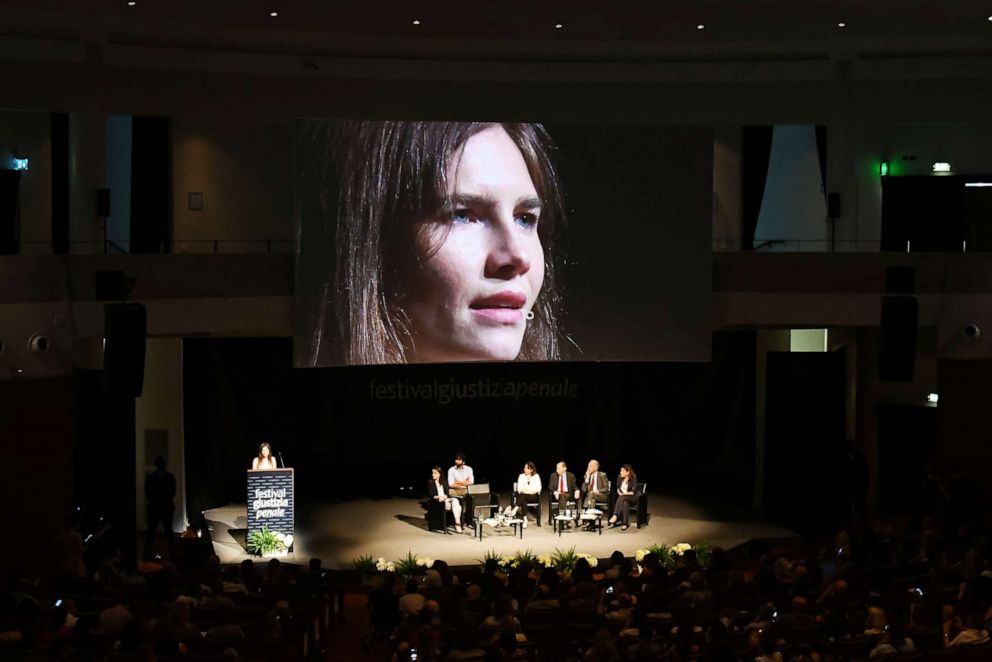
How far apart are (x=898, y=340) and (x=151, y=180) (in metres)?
10.8

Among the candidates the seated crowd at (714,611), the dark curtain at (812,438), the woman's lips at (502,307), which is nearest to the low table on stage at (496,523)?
the woman's lips at (502,307)

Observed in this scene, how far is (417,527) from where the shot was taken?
18.9 meters

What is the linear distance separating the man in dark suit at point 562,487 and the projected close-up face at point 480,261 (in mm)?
1681

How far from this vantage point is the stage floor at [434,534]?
17578mm

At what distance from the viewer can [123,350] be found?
1470 cm

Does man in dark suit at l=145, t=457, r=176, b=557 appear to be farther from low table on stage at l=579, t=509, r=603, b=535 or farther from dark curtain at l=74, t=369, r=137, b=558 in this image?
low table on stage at l=579, t=509, r=603, b=535

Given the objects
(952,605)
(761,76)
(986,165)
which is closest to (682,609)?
(952,605)

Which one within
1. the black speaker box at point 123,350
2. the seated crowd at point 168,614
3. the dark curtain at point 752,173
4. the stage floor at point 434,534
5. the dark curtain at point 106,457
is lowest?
the stage floor at point 434,534

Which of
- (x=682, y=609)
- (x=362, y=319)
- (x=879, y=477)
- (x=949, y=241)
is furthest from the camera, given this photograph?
(x=949, y=241)

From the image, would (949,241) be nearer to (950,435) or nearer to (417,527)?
(950,435)

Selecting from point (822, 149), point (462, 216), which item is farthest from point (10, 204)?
point (822, 149)

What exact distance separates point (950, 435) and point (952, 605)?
265 inches

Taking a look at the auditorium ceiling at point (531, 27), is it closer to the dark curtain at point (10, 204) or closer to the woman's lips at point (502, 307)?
the dark curtain at point (10, 204)

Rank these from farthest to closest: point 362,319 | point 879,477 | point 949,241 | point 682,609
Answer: point 949,241 → point 879,477 → point 362,319 → point 682,609
